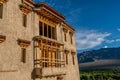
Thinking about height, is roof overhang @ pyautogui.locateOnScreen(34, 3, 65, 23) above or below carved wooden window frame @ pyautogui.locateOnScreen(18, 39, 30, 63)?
above

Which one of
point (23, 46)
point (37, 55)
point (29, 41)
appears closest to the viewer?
point (23, 46)

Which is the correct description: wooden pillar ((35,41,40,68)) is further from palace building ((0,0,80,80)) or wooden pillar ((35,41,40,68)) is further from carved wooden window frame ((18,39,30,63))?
carved wooden window frame ((18,39,30,63))

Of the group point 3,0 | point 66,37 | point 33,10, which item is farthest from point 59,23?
point 3,0

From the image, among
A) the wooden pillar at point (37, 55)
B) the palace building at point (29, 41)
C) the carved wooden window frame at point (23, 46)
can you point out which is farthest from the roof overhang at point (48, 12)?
the carved wooden window frame at point (23, 46)

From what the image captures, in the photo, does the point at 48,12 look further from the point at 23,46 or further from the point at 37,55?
the point at 23,46

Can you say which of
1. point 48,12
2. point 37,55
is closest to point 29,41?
point 37,55

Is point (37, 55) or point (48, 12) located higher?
point (48, 12)

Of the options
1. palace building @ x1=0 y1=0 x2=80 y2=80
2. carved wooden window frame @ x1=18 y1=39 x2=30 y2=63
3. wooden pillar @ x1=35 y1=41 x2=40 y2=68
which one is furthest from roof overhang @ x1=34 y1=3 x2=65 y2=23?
carved wooden window frame @ x1=18 y1=39 x2=30 y2=63

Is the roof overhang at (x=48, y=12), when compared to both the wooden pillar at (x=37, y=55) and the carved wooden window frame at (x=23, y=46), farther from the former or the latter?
the carved wooden window frame at (x=23, y=46)

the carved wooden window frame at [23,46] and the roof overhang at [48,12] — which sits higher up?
the roof overhang at [48,12]

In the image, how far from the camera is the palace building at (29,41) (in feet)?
45.2

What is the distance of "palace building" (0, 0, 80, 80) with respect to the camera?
45.2 feet

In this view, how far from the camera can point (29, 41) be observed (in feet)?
53.4

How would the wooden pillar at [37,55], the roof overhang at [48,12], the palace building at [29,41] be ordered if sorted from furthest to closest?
the roof overhang at [48,12] → the wooden pillar at [37,55] → the palace building at [29,41]
